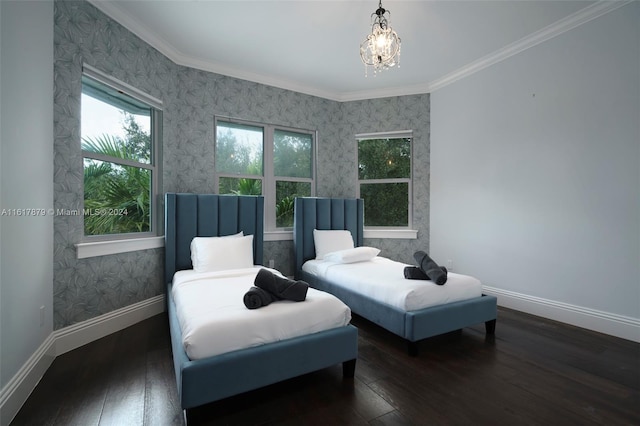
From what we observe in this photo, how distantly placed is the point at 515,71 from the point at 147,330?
16.0 feet

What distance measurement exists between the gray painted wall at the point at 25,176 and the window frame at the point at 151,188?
0.34m

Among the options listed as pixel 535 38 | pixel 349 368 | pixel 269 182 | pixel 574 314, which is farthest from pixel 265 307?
pixel 535 38

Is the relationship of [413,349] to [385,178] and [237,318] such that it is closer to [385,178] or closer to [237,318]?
[237,318]

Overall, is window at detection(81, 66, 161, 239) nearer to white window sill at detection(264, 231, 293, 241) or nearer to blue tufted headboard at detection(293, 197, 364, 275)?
white window sill at detection(264, 231, 293, 241)

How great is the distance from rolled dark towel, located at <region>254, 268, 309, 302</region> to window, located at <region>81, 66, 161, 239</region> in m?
1.77

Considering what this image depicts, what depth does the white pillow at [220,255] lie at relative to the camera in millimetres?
3010

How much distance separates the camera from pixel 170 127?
11.2 feet

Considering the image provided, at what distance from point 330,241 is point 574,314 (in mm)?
2736

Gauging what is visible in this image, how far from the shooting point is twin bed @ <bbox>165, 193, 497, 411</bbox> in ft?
5.26

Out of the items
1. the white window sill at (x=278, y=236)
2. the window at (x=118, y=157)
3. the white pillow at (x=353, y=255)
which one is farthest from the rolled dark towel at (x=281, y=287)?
the white window sill at (x=278, y=236)

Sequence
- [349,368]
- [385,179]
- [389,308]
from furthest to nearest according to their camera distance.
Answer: [385,179] < [389,308] < [349,368]

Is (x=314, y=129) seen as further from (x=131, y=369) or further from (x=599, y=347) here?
(x=599, y=347)

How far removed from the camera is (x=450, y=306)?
2480 mm

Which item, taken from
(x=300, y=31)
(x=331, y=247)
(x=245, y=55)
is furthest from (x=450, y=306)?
(x=245, y=55)
